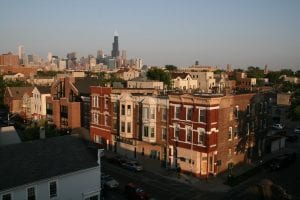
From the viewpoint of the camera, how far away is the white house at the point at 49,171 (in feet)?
93.5

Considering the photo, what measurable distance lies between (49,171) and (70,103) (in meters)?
42.4

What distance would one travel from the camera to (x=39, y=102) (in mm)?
85062

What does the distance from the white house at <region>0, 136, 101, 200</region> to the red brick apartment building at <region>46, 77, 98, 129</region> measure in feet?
119

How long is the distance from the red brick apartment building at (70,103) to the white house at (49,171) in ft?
119

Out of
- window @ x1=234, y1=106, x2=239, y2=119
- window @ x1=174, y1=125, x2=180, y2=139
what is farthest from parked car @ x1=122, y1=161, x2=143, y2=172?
window @ x1=234, y1=106, x2=239, y2=119

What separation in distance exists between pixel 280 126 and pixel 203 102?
41.8 meters

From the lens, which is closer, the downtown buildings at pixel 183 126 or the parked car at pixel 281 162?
the downtown buildings at pixel 183 126

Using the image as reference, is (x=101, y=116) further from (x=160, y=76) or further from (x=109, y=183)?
(x=160, y=76)

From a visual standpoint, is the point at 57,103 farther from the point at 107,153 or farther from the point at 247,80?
the point at 247,80

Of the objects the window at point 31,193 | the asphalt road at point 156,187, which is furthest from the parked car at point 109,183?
the window at point 31,193

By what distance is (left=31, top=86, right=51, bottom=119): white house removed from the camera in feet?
275

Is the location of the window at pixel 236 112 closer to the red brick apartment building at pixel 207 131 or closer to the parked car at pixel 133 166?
the red brick apartment building at pixel 207 131

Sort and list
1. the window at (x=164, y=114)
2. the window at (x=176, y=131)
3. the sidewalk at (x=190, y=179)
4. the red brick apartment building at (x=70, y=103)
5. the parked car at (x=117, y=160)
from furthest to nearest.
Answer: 1. the red brick apartment building at (x=70, y=103)
2. the window at (x=164, y=114)
3. the parked car at (x=117, y=160)
4. the window at (x=176, y=131)
5. the sidewalk at (x=190, y=179)

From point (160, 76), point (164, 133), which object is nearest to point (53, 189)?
point (164, 133)
